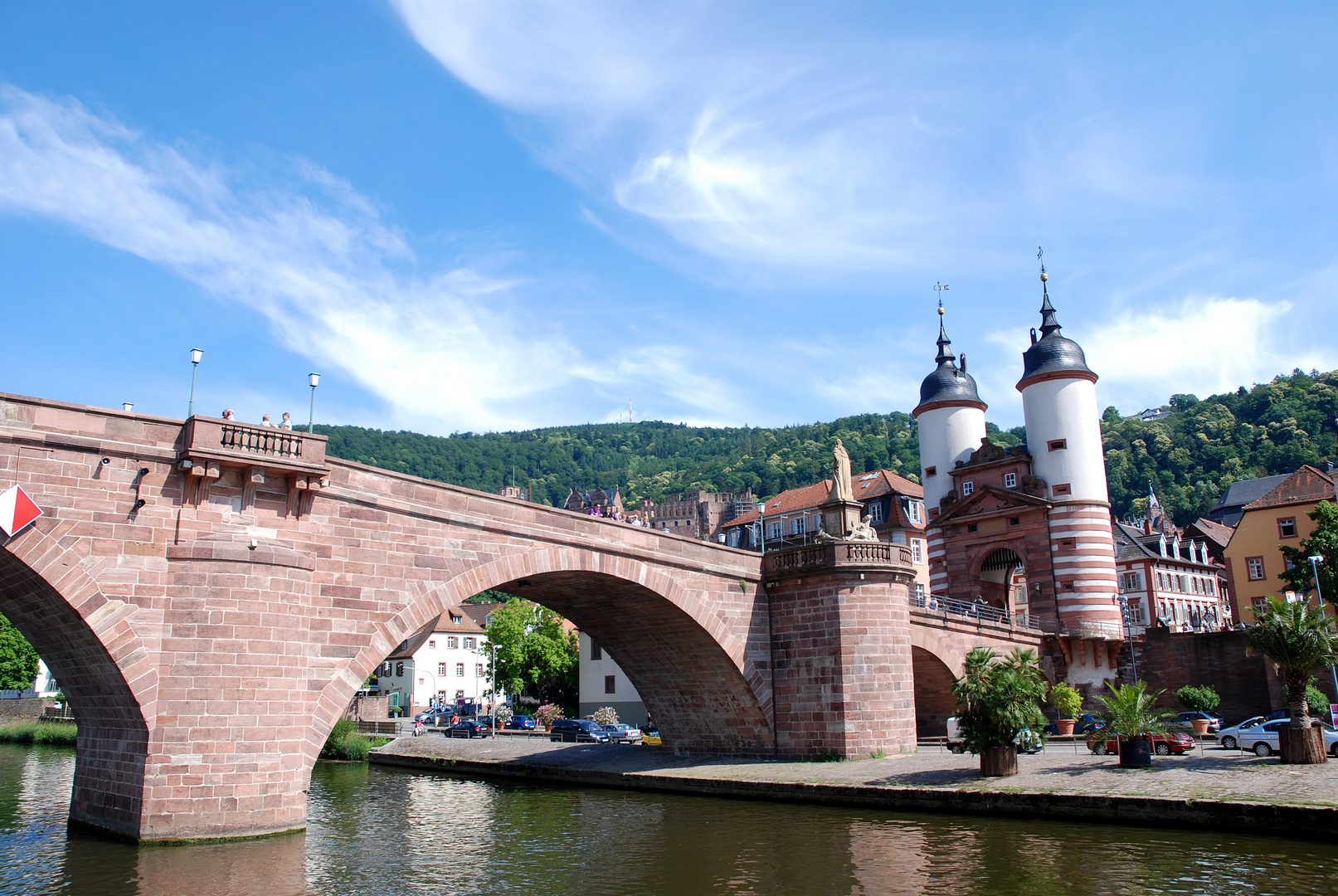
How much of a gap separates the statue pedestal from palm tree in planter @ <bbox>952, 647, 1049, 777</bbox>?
327 inches

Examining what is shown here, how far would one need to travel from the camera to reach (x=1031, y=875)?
51.0ft

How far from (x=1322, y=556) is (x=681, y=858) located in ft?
124

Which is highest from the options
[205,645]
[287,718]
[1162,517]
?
[1162,517]

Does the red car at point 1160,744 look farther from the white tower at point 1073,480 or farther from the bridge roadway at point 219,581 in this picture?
the white tower at point 1073,480

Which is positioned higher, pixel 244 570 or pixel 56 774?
pixel 244 570

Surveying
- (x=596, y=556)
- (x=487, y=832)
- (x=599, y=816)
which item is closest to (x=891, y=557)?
(x=596, y=556)

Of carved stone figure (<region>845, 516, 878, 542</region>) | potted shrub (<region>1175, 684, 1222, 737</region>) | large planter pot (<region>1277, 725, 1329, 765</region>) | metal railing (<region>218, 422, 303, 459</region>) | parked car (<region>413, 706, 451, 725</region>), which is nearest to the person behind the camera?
metal railing (<region>218, 422, 303, 459</region>)

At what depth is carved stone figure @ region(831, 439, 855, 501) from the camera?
32.9 meters

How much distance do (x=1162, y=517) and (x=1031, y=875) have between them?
8657cm

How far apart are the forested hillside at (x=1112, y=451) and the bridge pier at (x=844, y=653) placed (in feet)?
210

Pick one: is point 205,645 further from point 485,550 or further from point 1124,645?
point 1124,645

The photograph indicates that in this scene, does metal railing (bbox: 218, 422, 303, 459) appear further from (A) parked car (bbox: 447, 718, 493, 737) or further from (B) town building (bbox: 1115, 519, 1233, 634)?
(B) town building (bbox: 1115, 519, 1233, 634)

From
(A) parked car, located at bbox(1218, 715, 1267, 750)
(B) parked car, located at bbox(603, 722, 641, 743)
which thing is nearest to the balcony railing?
(A) parked car, located at bbox(1218, 715, 1267, 750)

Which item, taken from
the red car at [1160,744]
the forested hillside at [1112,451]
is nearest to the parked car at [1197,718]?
the red car at [1160,744]
